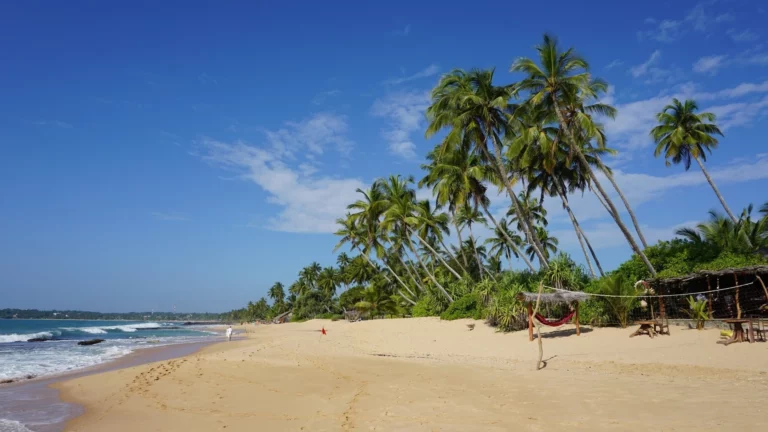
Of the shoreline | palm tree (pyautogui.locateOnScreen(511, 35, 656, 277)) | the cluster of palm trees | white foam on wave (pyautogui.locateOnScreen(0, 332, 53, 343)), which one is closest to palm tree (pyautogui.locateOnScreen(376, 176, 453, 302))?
the cluster of palm trees

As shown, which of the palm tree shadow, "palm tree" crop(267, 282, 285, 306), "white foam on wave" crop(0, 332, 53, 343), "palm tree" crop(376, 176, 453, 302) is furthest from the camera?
"palm tree" crop(267, 282, 285, 306)

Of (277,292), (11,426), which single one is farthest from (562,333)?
(277,292)

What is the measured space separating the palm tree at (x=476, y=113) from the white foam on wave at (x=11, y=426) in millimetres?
18592

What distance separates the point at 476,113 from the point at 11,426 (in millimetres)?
19747

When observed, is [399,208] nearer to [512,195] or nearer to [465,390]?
[512,195]

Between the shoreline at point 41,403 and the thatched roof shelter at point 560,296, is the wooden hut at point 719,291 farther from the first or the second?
the shoreline at point 41,403

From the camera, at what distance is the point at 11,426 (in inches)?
276

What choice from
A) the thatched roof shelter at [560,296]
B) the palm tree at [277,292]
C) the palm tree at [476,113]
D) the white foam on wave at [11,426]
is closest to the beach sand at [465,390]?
the white foam on wave at [11,426]

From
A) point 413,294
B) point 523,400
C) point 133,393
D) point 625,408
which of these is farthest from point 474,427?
point 413,294

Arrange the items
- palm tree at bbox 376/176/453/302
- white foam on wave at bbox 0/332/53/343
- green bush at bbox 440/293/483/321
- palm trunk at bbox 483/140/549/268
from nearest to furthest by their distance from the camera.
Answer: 1. palm trunk at bbox 483/140/549/268
2. green bush at bbox 440/293/483/321
3. palm tree at bbox 376/176/453/302
4. white foam on wave at bbox 0/332/53/343

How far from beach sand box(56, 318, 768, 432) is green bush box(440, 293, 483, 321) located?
23.0 feet

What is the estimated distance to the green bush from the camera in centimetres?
2250

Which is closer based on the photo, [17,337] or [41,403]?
[41,403]

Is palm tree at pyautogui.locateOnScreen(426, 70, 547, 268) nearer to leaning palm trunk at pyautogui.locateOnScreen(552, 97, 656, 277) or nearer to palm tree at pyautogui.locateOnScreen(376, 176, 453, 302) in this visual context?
leaning palm trunk at pyautogui.locateOnScreen(552, 97, 656, 277)
